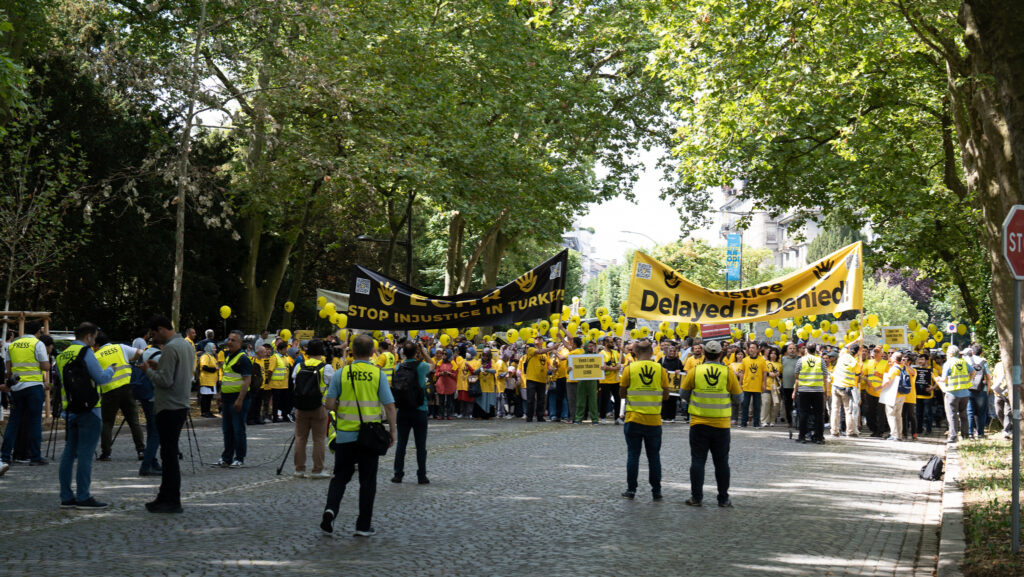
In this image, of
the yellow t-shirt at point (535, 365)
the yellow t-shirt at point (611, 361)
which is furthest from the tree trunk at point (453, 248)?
the yellow t-shirt at point (611, 361)

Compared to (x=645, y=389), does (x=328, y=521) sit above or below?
below

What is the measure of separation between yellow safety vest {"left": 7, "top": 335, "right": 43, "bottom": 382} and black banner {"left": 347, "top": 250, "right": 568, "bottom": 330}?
6.78m

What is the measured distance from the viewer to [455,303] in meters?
19.2

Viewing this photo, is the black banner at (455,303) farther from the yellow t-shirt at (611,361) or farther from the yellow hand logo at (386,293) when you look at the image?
the yellow t-shirt at (611,361)

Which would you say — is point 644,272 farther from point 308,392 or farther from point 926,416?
point 926,416

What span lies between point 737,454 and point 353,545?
930 cm

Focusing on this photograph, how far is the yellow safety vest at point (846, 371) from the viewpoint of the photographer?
19781 mm

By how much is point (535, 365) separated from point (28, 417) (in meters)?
11.6

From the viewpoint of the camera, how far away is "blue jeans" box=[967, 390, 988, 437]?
Result: 2027 centimetres

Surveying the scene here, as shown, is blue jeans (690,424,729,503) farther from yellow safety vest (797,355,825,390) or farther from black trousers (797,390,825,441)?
black trousers (797,390,825,441)

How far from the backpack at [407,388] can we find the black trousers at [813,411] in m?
9.05

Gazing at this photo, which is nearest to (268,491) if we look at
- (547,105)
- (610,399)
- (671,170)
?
(610,399)

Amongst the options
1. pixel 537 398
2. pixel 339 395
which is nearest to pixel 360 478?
pixel 339 395

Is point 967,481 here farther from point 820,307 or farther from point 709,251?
point 709,251
